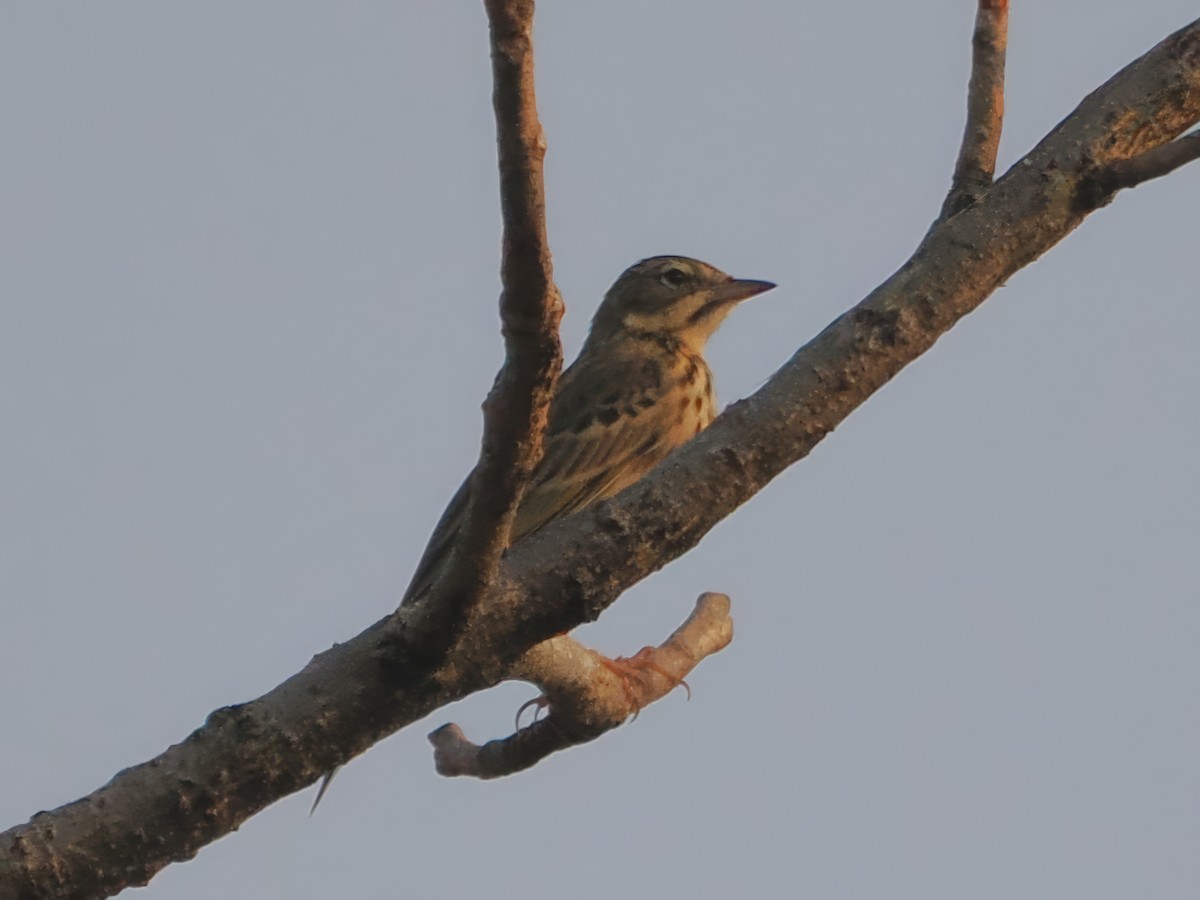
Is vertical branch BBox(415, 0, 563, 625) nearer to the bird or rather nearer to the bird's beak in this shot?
the bird

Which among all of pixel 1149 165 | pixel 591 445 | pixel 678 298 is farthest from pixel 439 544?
pixel 1149 165

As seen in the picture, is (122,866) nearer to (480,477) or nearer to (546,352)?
(480,477)

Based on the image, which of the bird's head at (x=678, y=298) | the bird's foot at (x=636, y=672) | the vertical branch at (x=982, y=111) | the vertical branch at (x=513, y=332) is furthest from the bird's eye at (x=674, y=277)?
the vertical branch at (x=513, y=332)

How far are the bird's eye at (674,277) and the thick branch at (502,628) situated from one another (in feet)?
16.8

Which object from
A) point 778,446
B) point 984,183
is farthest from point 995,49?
point 778,446

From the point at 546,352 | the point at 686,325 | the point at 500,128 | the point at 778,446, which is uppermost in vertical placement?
the point at 686,325

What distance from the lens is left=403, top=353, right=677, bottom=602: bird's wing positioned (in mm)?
7922

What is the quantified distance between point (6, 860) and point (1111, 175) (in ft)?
11.0

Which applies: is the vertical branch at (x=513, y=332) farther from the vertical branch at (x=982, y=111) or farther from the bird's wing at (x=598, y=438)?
the bird's wing at (x=598, y=438)

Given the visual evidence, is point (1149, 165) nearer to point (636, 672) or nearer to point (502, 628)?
point (502, 628)

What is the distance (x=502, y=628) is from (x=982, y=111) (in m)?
2.28

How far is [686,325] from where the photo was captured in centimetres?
970

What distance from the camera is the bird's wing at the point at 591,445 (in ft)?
26.0

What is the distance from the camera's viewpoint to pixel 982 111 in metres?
5.32
